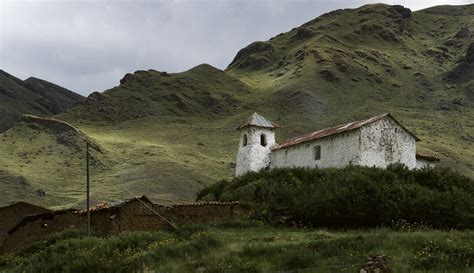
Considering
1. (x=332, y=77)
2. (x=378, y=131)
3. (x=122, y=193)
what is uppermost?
(x=332, y=77)

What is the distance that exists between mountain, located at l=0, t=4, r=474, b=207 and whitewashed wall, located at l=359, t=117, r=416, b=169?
27.4 m

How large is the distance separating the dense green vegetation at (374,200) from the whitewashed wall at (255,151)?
37.6 feet

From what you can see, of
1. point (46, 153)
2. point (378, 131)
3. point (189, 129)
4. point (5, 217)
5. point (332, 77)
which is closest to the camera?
point (5, 217)

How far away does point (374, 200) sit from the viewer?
22.3 m

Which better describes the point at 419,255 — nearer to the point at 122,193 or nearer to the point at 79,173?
the point at 122,193

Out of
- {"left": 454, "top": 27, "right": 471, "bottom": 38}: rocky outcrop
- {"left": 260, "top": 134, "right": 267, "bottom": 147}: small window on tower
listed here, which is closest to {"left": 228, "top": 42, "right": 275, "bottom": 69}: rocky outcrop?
{"left": 454, "top": 27, "right": 471, "bottom": 38}: rocky outcrop

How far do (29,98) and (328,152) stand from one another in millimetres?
126544

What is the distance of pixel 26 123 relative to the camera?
85875 millimetres

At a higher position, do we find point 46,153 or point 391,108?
point 391,108

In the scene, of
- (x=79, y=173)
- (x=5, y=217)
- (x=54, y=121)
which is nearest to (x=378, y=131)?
(x=5, y=217)

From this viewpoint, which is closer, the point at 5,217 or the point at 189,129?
the point at 5,217

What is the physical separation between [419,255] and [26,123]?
79227 millimetres

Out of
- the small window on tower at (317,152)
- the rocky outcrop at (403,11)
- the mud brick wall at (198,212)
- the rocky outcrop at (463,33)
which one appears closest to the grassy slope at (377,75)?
the rocky outcrop at (403,11)

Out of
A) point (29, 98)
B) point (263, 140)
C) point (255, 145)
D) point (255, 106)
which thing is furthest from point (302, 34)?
point (255, 145)
